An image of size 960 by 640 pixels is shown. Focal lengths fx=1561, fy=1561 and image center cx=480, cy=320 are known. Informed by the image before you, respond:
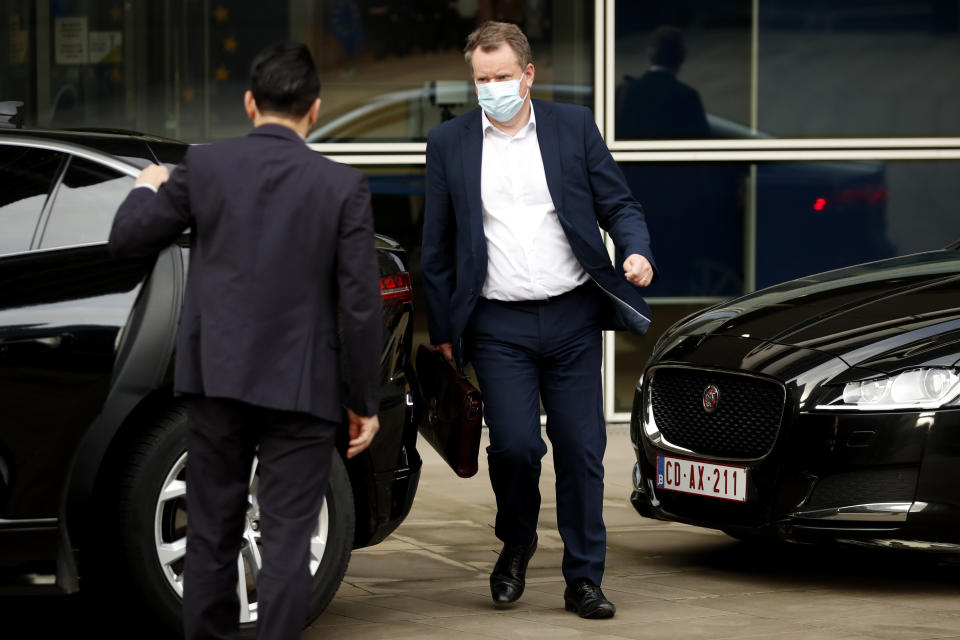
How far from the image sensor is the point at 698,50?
30.4 feet

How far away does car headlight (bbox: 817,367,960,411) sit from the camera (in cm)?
507

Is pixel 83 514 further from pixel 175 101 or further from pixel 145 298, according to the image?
pixel 175 101

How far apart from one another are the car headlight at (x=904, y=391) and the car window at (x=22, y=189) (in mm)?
2561

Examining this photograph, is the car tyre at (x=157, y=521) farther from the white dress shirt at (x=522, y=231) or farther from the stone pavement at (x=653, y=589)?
the white dress shirt at (x=522, y=231)

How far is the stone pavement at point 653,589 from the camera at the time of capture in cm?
485

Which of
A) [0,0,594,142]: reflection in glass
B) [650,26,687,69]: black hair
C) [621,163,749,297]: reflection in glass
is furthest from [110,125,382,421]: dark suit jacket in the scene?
[650,26,687,69]: black hair

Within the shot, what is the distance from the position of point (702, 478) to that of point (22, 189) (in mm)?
2466

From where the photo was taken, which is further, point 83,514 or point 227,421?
point 83,514

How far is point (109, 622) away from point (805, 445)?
2.32 meters

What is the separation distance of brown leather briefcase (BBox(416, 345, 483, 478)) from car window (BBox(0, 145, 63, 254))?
1374 mm

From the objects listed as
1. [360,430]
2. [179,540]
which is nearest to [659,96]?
[179,540]

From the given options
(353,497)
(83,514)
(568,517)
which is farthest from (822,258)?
(83,514)

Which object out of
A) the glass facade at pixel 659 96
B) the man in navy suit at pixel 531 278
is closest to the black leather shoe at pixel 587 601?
the man in navy suit at pixel 531 278

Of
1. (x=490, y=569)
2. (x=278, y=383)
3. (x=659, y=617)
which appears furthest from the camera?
(x=490, y=569)
